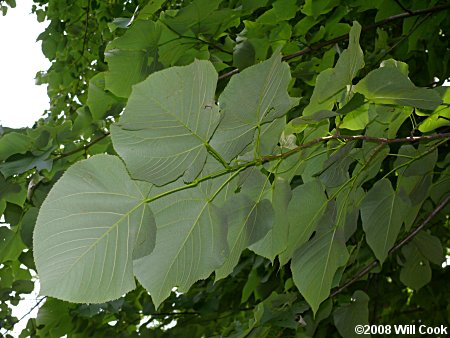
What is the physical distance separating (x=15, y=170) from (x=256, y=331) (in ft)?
1.66

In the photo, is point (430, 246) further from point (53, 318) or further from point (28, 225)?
point (53, 318)

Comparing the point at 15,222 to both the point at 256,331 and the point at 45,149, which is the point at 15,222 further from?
the point at 256,331

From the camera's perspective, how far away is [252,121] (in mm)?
518

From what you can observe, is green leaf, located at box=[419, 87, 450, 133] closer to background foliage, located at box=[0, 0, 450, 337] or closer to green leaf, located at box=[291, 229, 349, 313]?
background foliage, located at box=[0, 0, 450, 337]

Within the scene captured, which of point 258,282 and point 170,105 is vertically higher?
point 170,105

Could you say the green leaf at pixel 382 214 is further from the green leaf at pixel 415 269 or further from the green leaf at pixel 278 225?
the green leaf at pixel 415 269

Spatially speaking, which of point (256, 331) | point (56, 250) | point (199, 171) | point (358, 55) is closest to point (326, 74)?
point (358, 55)

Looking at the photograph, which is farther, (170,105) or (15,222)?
(15,222)

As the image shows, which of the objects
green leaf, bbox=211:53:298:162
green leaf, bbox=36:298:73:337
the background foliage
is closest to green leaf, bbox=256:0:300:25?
the background foliage

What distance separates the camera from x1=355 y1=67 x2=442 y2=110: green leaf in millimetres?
536

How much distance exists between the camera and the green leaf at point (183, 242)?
0.53 meters

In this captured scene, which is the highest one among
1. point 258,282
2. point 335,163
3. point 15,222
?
point 15,222

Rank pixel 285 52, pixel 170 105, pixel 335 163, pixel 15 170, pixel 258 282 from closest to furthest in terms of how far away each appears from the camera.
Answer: pixel 170 105 < pixel 335 163 < pixel 15 170 < pixel 285 52 < pixel 258 282

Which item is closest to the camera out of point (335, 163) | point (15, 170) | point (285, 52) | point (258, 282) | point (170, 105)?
point (170, 105)
